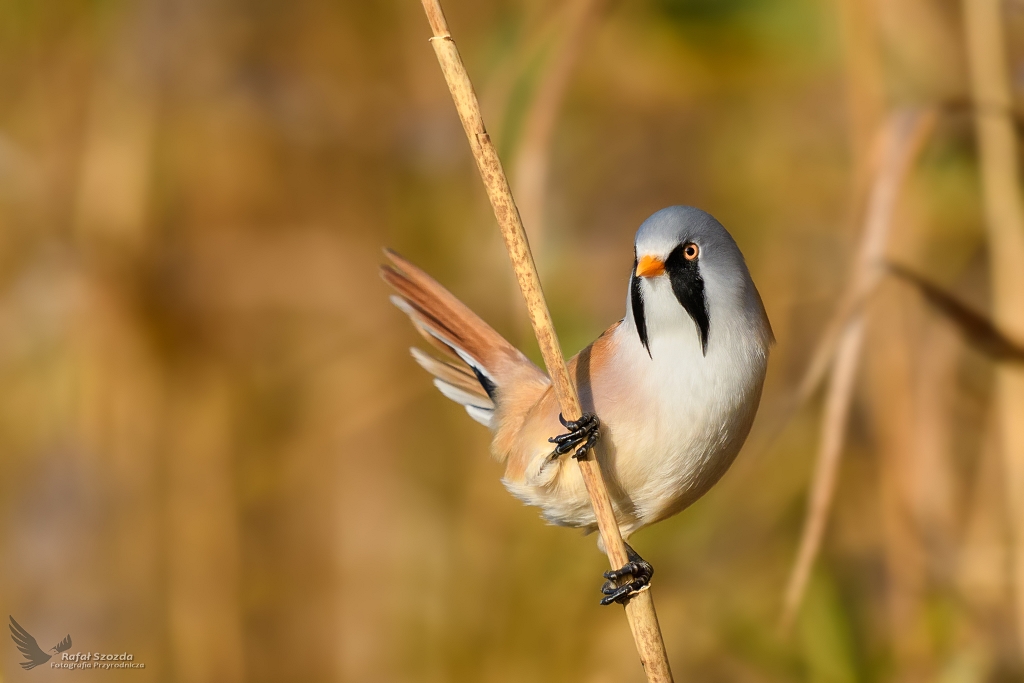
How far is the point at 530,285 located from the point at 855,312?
2.80ft

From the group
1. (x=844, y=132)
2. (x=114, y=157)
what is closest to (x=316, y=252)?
(x=114, y=157)

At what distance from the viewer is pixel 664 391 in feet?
5.48

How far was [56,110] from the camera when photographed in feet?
9.67

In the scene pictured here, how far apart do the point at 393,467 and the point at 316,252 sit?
32.7 inches

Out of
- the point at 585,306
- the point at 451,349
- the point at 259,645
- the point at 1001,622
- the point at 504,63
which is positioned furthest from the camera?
the point at 259,645

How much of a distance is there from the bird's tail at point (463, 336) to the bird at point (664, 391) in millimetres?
311

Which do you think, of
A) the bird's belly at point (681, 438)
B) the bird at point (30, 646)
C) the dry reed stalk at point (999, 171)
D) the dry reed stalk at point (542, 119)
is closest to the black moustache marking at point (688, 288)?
the bird's belly at point (681, 438)

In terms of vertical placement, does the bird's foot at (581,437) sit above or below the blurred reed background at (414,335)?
below

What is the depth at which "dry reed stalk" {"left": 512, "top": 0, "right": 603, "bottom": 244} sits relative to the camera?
1972 millimetres

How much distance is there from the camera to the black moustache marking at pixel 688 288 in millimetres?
1701

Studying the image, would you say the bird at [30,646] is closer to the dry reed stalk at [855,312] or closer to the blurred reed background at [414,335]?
the blurred reed background at [414,335]

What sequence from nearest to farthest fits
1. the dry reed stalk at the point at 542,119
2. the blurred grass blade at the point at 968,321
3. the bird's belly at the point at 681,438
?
the bird's belly at the point at 681,438 → the blurred grass blade at the point at 968,321 → the dry reed stalk at the point at 542,119

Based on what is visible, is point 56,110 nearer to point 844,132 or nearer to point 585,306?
point 585,306

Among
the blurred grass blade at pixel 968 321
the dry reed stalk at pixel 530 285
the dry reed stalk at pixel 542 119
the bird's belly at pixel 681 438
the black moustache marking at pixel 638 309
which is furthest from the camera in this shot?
the dry reed stalk at pixel 542 119
